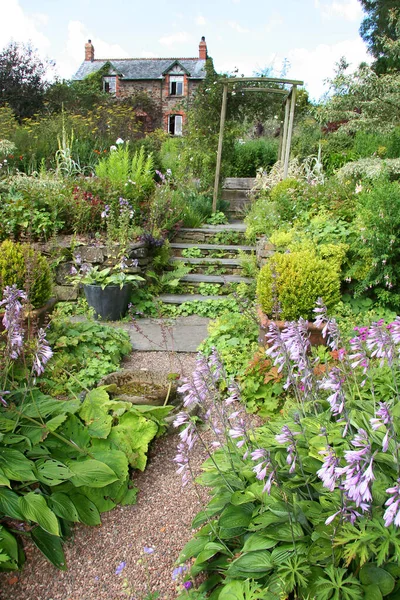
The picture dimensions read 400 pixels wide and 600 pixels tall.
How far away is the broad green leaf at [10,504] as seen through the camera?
2.20 m

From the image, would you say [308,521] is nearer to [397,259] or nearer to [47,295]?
[47,295]

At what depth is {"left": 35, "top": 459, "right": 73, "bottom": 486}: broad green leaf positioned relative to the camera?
2.32m

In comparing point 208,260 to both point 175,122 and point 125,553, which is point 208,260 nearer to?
point 125,553

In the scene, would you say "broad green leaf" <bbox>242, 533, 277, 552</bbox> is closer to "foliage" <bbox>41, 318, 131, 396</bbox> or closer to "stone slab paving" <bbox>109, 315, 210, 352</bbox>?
"foliage" <bbox>41, 318, 131, 396</bbox>

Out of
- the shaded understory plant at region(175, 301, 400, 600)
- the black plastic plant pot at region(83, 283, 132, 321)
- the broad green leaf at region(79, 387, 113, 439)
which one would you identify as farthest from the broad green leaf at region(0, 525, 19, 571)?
the black plastic plant pot at region(83, 283, 132, 321)

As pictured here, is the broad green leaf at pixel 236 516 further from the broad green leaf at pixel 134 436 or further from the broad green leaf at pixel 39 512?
the broad green leaf at pixel 134 436

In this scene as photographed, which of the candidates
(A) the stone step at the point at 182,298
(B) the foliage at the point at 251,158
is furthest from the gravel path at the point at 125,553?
(B) the foliage at the point at 251,158

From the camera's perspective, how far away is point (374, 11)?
83.5 ft

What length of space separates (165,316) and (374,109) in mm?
8183

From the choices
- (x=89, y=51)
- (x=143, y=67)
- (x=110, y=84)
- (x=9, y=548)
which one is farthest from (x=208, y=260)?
(x=89, y=51)

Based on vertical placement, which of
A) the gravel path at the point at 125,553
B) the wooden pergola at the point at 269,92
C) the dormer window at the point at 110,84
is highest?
the dormer window at the point at 110,84

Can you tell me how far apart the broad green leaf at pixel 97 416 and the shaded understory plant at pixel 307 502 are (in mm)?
731

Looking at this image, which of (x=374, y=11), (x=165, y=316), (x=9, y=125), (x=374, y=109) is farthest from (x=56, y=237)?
(x=374, y=11)

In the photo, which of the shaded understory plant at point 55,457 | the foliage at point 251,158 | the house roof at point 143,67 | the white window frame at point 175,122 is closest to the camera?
the shaded understory plant at point 55,457
